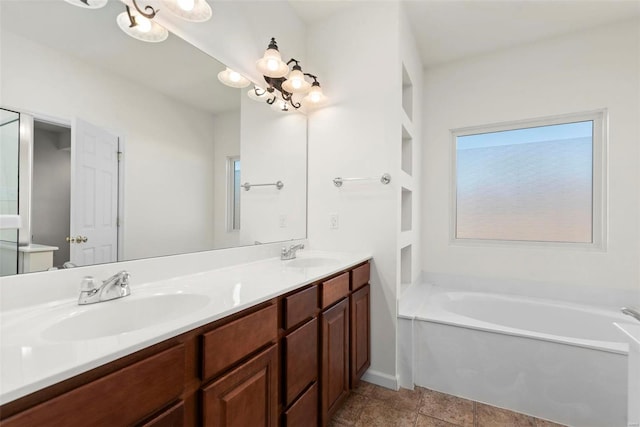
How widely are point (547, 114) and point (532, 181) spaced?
577 millimetres

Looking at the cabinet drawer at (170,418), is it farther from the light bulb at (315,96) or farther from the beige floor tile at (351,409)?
the light bulb at (315,96)

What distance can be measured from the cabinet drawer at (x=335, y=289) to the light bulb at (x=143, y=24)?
1.38 metres

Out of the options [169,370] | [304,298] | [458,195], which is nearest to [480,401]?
[304,298]

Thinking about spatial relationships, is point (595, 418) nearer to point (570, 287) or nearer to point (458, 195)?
point (570, 287)

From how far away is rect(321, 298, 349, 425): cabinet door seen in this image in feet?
4.73

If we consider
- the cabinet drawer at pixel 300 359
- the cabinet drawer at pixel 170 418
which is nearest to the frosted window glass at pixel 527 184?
the cabinet drawer at pixel 300 359

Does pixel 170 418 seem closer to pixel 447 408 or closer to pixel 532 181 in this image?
pixel 447 408

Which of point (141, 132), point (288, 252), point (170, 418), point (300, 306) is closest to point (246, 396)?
point (170, 418)

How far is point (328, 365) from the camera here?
1474 millimetres

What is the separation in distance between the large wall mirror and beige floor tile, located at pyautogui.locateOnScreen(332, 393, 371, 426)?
115 cm

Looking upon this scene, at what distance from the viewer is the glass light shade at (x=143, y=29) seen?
1169mm

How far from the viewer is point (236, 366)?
3.05 feet

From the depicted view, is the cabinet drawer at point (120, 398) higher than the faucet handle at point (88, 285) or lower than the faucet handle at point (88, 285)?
lower

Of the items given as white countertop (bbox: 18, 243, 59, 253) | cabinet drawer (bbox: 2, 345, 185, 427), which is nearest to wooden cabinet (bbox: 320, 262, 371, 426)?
cabinet drawer (bbox: 2, 345, 185, 427)
